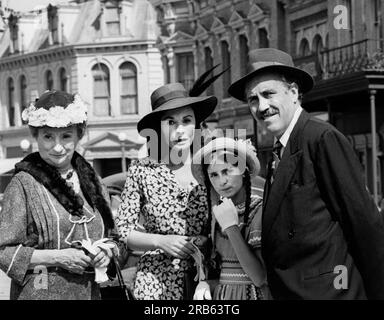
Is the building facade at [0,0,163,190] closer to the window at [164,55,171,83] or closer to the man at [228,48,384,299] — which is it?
the window at [164,55,171,83]

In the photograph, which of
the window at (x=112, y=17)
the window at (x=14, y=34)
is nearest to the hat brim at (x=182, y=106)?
the window at (x=112, y=17)

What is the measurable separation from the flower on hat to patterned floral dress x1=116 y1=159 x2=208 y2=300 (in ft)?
1.78

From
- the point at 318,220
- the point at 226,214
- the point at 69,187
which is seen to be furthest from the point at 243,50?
the point at 318,220

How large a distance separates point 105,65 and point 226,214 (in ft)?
139

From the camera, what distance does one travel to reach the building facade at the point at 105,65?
45875 millimetres

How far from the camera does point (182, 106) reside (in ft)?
18.3

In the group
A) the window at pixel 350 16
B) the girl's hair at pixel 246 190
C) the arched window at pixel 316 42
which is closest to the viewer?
the girl's hair at pixel 246 190

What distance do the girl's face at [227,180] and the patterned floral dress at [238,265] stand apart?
77mm

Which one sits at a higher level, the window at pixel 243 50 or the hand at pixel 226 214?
the window at pixel 243 50

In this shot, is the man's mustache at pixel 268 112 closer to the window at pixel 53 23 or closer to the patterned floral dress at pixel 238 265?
the patterned floral dress at pixel 238 265

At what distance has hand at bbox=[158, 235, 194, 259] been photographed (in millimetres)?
5324

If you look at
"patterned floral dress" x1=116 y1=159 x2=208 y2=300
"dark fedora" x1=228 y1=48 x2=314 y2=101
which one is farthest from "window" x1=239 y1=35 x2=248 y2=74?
"dark fedora" x1=228 y1=48 x2=314 y2=101

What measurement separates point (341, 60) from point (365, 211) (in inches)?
689

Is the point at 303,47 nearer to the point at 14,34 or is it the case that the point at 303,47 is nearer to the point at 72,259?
the point at 72,259
